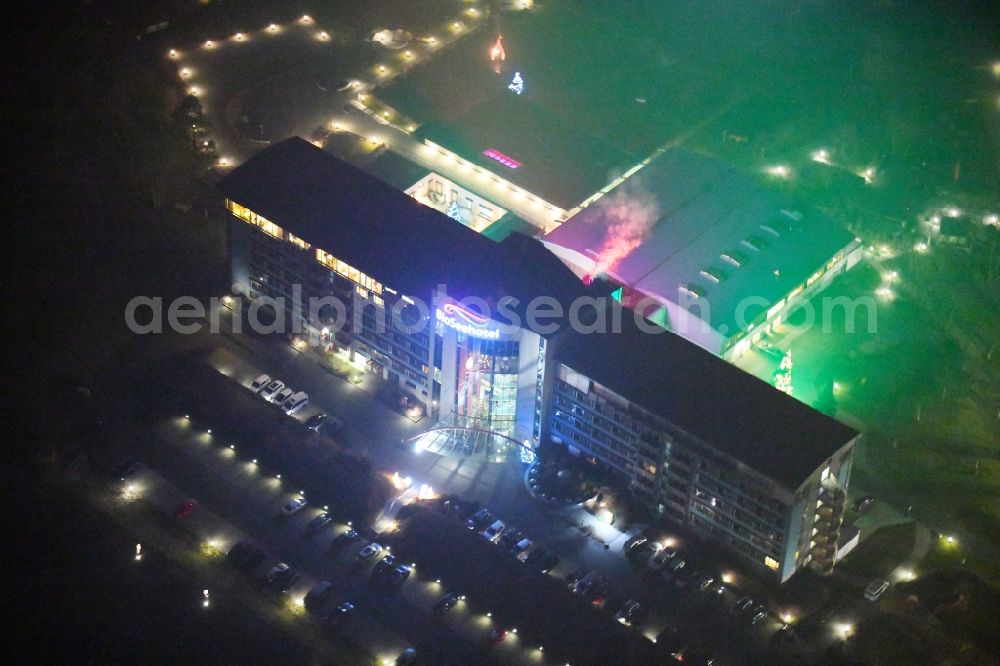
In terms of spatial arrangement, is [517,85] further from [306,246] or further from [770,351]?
[770,351]

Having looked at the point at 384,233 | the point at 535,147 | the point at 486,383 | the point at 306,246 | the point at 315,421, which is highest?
the point at 384,233

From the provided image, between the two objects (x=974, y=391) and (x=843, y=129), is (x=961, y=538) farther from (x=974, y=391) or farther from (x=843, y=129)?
(x=843, y=129)

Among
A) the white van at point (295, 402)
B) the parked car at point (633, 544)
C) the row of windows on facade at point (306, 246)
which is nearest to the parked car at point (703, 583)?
the parked car at point (633, 544)

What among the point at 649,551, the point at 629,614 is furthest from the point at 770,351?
the point at 629,614

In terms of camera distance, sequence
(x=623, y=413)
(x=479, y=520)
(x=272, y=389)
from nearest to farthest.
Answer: (x=479, y=520)
(x=623, y=413)
(x=272, y=389)

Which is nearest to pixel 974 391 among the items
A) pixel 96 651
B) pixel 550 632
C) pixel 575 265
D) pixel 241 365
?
pixel 575 265

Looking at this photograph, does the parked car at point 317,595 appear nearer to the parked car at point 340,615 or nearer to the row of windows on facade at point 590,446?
the parked car at point 340,615

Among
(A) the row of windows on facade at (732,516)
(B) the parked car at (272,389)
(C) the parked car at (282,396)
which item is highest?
(A) the row of windows on facade at (732,516)
